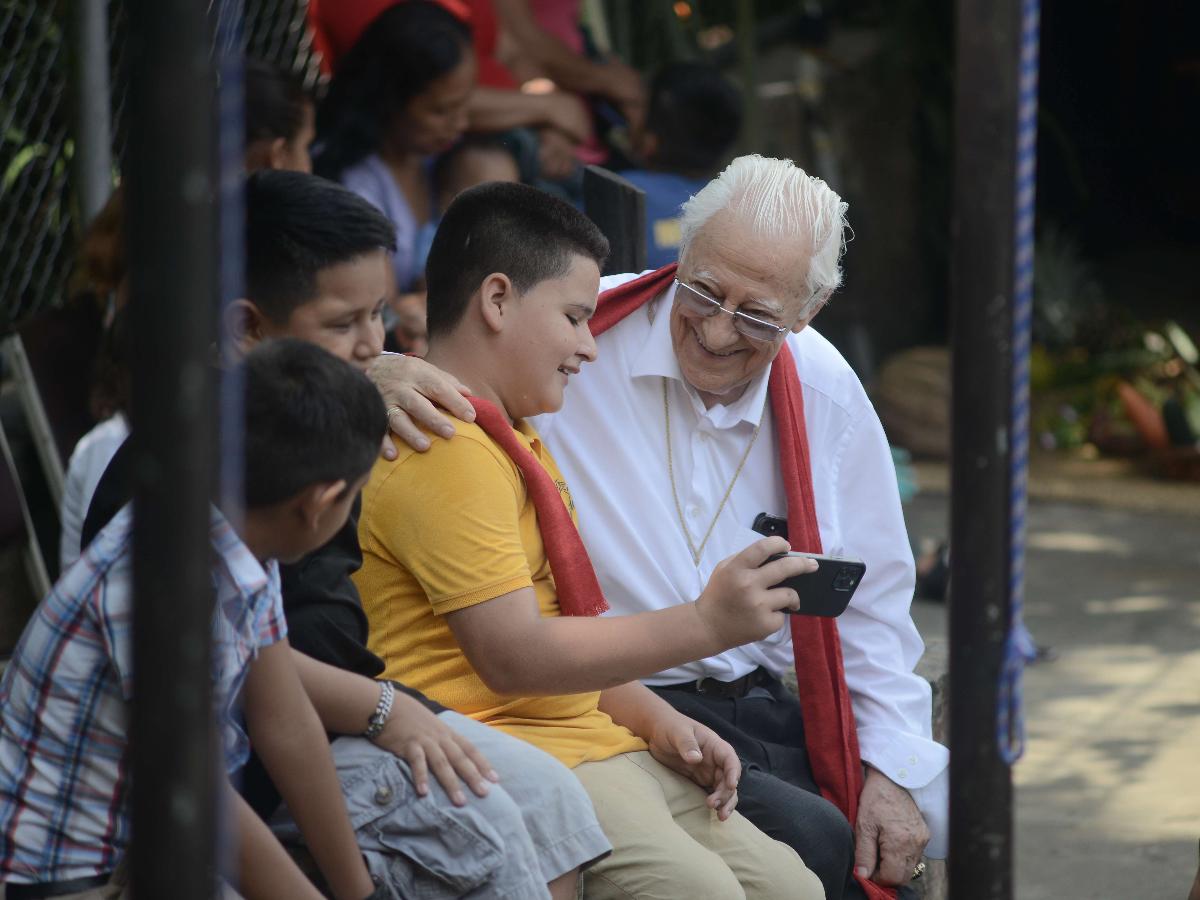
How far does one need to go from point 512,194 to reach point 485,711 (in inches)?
33.0

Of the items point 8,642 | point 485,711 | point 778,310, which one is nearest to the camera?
point 485,711

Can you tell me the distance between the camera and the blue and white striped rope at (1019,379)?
1426 millimetres

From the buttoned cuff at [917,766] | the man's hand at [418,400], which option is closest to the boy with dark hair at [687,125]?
the buttoned cuff at [917,766]

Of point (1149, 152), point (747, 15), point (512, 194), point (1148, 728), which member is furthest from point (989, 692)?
point (1149, 152)

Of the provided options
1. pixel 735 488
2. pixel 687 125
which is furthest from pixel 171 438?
pixel 687 125

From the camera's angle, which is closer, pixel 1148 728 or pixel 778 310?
pixel 778 310

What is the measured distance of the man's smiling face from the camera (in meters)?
2.81

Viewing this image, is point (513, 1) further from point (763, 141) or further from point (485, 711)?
point (485, 711)

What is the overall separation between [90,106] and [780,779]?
263 cm

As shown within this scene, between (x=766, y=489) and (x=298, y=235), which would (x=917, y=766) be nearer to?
(x=766, y=489)

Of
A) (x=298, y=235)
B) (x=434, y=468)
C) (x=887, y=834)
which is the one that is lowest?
(x=887, y=834)

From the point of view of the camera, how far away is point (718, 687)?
2.83 meters

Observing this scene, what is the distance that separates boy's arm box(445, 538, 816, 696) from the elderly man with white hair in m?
0.54

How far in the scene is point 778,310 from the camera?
2.81 metres
